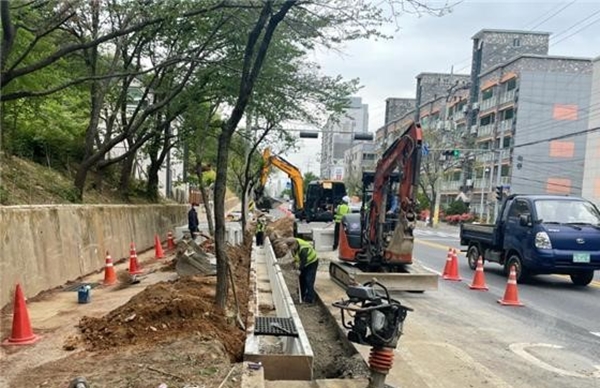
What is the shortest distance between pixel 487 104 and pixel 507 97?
139 inches

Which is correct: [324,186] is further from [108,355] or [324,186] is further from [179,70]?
[108,355]

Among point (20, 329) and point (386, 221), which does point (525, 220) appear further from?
point (20, 329)

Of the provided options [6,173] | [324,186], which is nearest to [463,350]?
[6,173]

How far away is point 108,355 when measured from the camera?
516cm

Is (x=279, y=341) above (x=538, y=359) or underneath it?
above

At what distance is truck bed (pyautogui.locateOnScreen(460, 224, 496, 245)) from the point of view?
44.4 ft

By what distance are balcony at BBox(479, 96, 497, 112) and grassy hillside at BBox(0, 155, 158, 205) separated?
45472mm

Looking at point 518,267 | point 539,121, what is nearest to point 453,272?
point 518,267

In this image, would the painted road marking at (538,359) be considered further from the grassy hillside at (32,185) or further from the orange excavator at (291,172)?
the orange excavator at (291,172)

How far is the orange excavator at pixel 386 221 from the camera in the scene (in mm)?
9602

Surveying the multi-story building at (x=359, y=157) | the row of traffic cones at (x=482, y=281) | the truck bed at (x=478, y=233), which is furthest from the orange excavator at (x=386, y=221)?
the multi-story building at (x=359, y=157)

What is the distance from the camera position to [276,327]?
575cm

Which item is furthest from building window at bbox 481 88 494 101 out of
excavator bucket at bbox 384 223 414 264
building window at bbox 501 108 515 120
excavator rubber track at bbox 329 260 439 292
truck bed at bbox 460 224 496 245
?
excavator rubber track at bbox 329 260 439 292

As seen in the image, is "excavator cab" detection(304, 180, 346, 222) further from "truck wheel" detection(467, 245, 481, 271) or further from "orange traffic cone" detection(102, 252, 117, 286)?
"orange traffic cone" detection(102, 252, 117, 286)
